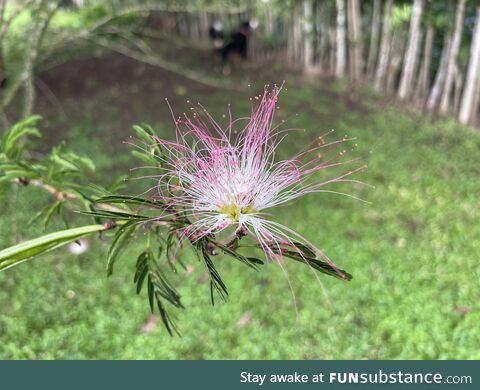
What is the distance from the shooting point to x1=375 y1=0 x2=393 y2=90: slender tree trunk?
4.58 m

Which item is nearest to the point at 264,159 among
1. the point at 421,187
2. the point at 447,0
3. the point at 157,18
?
the point at 421,187

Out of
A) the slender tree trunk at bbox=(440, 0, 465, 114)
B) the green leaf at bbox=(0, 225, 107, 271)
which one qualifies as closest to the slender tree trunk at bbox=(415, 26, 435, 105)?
the slender tree trunk at bbox=(440, 0, 465, 114)

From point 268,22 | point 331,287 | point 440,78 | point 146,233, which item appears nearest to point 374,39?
point 440,78

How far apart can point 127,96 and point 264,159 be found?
4.38 metres

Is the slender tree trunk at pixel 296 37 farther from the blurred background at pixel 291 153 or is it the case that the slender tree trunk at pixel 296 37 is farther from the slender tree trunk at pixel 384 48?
the slender tree trunk at pixel 384 48

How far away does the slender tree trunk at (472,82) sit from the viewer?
4.08 metres

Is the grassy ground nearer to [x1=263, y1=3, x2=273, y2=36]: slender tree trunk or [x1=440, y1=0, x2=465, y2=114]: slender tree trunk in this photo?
[x1=440, y1=0, x2=465, y2=114]: slender tree trunk

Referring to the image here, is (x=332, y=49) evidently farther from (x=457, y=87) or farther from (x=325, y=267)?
(x=325, y=267)

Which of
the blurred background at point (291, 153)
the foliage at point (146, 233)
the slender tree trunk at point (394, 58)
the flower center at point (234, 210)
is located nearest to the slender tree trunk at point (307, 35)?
the blurred background at point (291, 153)

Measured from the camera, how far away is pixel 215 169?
95 centimetres

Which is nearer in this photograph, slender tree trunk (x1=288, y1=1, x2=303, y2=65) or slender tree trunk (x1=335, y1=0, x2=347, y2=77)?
slender tree trunk (x1=335, y1=0, x2=347, y2=77)

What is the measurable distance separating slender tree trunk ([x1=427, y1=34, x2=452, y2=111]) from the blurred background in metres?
0.02

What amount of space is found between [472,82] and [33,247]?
13.6 ft

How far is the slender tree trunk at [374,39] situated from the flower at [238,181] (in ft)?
13.8
